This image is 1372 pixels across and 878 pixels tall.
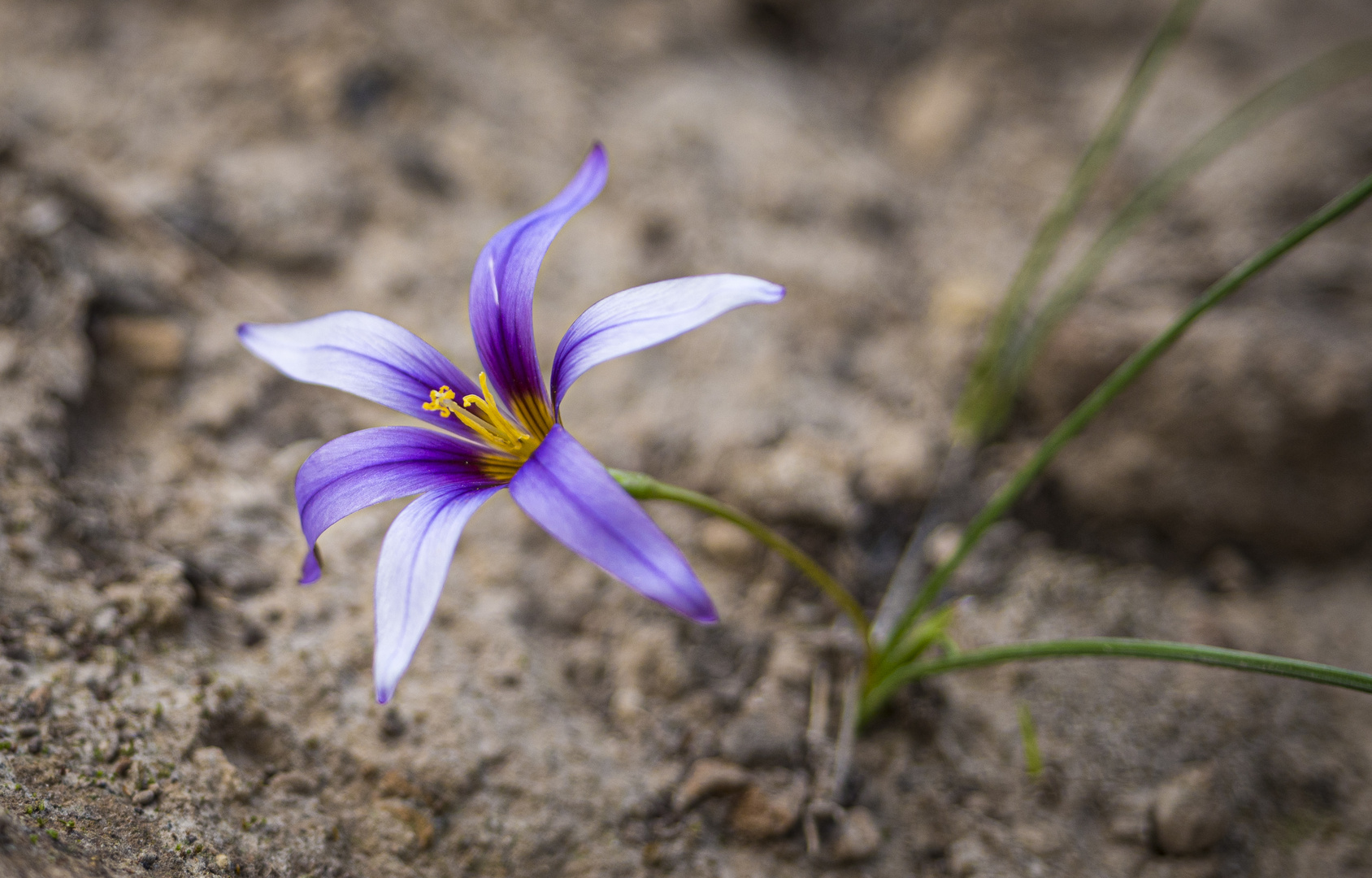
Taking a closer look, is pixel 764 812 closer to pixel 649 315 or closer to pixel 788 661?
pixel 788 661

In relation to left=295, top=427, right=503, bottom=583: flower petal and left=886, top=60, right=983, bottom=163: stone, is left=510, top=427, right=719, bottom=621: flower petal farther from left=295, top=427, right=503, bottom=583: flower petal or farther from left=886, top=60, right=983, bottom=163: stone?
left=886, top=60, right=983, bottom=163: stone

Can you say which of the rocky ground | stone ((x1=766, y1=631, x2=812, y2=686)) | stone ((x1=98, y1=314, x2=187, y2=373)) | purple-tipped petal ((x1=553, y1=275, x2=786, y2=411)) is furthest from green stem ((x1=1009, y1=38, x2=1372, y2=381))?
stone ((x1=98, y1=314, x2=187, y2=373))

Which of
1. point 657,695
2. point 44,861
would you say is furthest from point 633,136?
point 44,861

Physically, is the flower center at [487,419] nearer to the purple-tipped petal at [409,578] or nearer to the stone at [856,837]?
the purple-tipped petal at [409,578]

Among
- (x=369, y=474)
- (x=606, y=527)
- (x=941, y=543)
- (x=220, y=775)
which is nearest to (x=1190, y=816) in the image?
(x=941, y=543)

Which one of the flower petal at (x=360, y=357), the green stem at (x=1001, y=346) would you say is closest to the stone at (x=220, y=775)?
the flower petal at (x=360, y=357)
